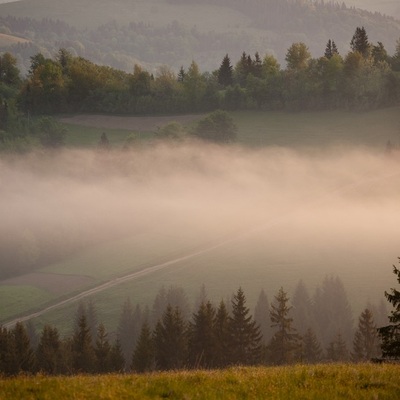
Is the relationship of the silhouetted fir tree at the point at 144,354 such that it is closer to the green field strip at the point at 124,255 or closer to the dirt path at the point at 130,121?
the green field strip at the point at 124,255

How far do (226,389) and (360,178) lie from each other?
141 metres

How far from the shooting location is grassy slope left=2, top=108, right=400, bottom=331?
106062 mm

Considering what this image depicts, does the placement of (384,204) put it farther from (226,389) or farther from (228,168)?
(226,389)

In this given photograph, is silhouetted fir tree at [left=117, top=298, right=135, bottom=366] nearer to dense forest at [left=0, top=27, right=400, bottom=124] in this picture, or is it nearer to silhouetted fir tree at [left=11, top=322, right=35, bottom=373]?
silhouetted fir tree at [left=11, top=322, right=35, bottom=373]

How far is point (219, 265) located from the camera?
117500mm

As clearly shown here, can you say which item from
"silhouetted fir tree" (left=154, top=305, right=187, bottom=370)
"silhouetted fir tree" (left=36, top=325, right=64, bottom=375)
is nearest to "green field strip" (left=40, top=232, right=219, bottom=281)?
"silhouetted fir tree" (left=36, top=325, right=64, bottom=375)

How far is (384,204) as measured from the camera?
13900 cm

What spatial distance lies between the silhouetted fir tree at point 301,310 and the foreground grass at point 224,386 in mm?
75976

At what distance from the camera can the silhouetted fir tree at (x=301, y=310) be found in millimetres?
→ 95100

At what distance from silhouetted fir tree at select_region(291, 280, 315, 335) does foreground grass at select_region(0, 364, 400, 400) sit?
76.0 meters

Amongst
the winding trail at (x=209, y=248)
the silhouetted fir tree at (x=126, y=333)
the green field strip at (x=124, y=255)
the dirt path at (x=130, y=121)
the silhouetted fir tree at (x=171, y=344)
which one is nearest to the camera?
the silhouetted fir tree at (x=171, y=344)

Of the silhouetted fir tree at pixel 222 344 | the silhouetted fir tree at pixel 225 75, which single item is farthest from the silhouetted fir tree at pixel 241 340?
the silhouetted fir tree at pixel 225 75

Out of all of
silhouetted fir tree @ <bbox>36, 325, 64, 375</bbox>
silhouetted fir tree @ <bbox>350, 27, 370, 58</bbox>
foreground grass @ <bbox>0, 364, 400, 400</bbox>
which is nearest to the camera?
foreground grass @ <bbox>0, 364, 400, 400</bbox>

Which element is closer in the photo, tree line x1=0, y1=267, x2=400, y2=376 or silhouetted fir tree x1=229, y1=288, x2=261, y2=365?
tree line x1=0, y1=267, x2=400, y2=376
